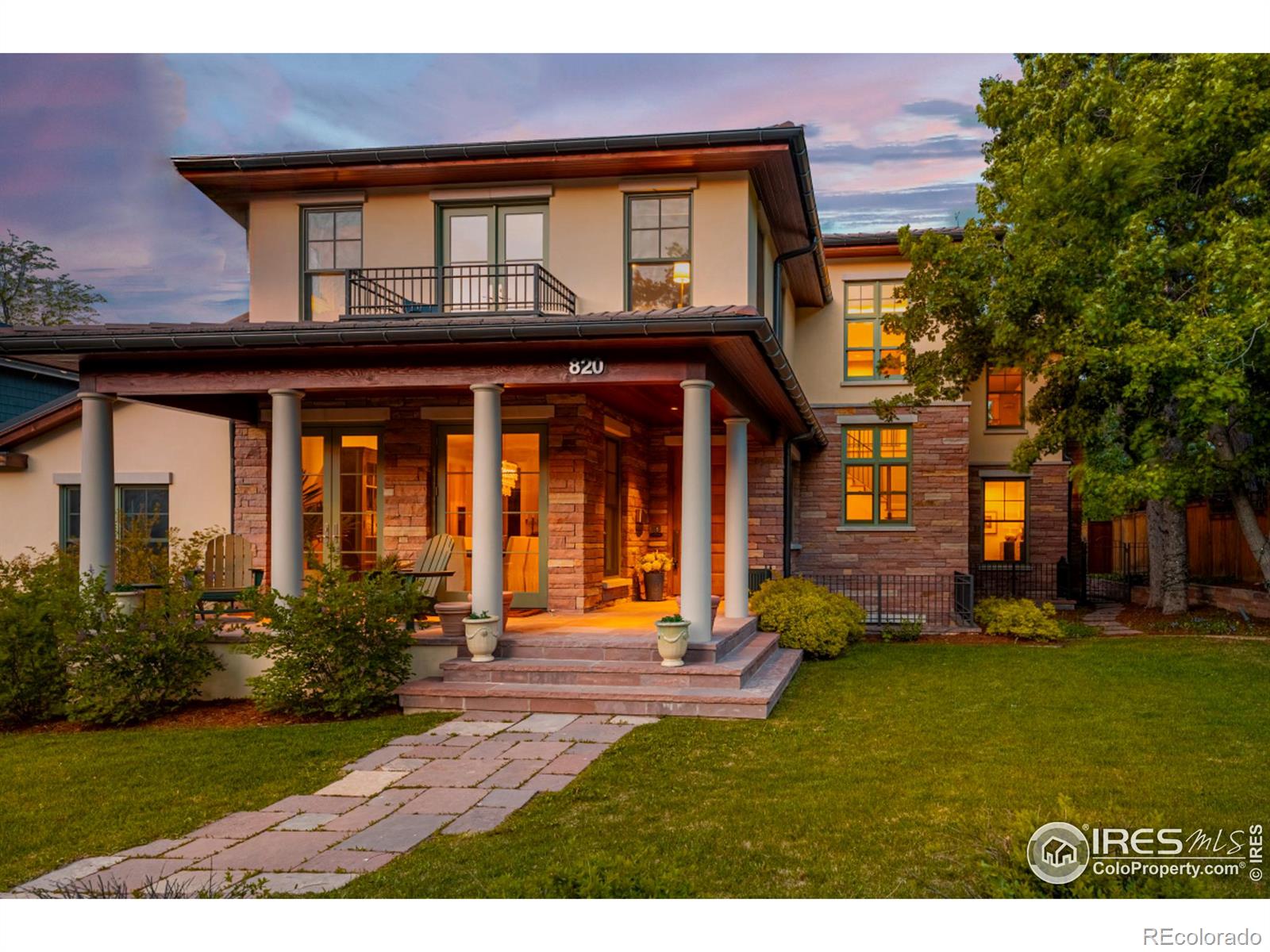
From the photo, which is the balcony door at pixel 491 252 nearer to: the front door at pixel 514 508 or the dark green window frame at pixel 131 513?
the front door at pixel 514 508

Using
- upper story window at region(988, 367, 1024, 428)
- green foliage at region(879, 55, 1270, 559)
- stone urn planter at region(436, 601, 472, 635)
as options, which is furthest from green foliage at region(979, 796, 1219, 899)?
upper story window at region(988, 367, 1024, 428)

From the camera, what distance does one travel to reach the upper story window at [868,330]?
1658 centimetres

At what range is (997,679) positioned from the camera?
986cm

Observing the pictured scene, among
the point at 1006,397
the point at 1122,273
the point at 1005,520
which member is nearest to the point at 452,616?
the point at 1122,273

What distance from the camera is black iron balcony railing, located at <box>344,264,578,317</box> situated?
35.0ft

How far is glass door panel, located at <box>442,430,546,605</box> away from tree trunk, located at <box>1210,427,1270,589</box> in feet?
34.4

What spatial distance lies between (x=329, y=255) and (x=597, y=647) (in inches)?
254

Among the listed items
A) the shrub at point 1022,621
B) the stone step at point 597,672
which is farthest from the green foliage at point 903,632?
the stone step at point 597,672

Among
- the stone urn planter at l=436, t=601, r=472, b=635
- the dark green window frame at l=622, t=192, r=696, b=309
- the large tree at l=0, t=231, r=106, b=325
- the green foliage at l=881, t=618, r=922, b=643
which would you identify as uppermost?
the large tree at l=0, t=231, r=106, b=325

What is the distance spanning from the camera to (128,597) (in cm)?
866

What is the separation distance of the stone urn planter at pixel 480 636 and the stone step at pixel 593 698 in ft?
1.05

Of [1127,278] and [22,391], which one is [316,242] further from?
[1127,278]

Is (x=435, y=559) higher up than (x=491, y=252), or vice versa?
(x=491, y=252)

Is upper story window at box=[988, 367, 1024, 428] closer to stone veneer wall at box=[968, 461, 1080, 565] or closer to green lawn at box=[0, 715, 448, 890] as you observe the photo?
stone veneer wall at box=[968, 461, 1080, 565]
